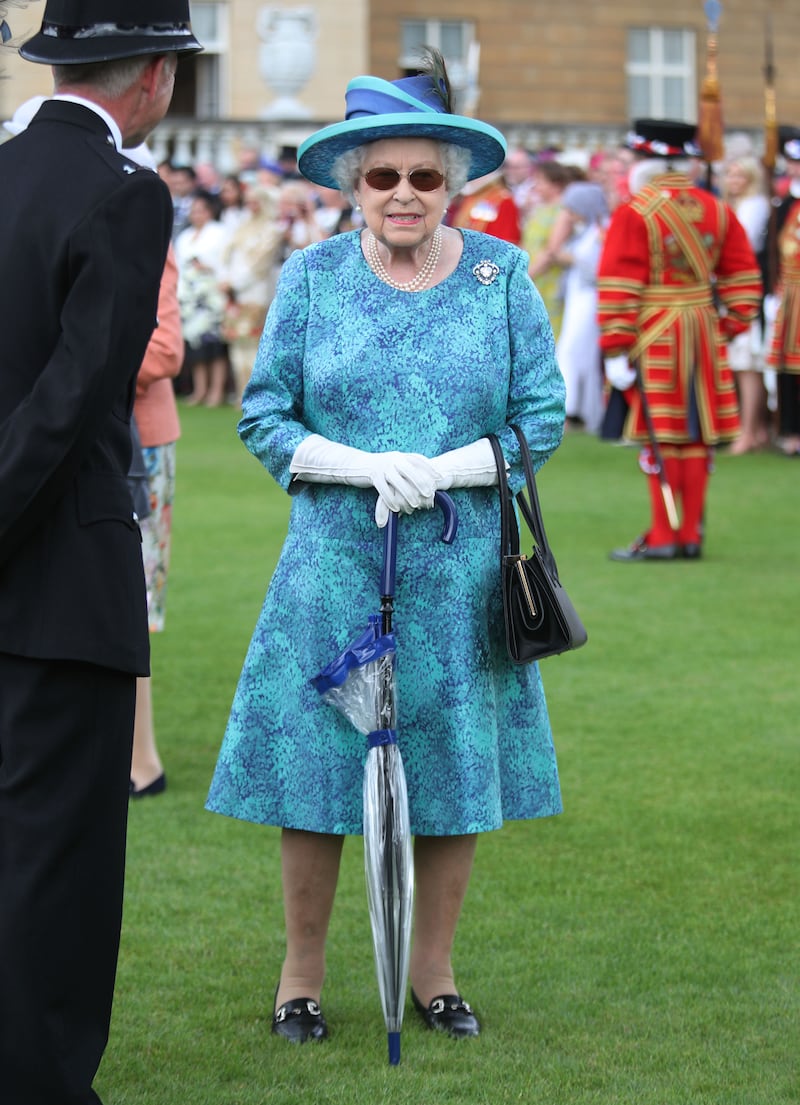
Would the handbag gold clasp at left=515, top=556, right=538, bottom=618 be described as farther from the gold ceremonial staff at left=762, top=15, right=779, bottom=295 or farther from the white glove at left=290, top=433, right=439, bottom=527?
the gold ceremonial staff at left=762, top=15, right=779, bottom=295

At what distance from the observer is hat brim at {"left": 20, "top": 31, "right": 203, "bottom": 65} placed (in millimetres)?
3107

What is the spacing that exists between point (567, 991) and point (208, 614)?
4727 millimetres

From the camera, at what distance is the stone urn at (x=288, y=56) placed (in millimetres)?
26234

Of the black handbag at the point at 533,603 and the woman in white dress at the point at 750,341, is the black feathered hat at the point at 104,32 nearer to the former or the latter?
the black handbag at the point at 533,603

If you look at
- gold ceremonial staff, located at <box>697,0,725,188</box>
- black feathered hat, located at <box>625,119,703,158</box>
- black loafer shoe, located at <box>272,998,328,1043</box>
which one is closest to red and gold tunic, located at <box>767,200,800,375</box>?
gold ceremonial staff, located at <box>697,0,725,188</box>

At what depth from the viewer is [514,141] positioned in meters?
27.9

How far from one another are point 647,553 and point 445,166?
669 centimetres

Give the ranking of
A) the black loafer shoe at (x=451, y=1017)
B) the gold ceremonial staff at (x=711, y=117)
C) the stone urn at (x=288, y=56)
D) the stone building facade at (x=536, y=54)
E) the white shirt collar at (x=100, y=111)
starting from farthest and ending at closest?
the stone building facade at (x=536, y=54) < the stone urn at (x=288, y=56) < the gold ceremonial staff at (x=711, y=117) < the black loafer shoe at (x=451, y=1017) < the white shirt collar at (x=100, y=111)

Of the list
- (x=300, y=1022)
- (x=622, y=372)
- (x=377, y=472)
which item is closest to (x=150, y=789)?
(x=300, y=1022)

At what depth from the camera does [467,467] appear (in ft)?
13.2

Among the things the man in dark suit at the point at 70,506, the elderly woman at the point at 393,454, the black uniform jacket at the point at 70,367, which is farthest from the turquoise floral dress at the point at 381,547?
the black uniform jacket at the point at 70,367

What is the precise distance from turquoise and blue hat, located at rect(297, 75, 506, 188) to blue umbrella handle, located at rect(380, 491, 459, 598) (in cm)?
71

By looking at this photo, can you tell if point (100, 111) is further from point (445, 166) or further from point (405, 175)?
point (445, 166)

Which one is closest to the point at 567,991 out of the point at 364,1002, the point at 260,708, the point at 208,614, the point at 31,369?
the point at 364,1002
